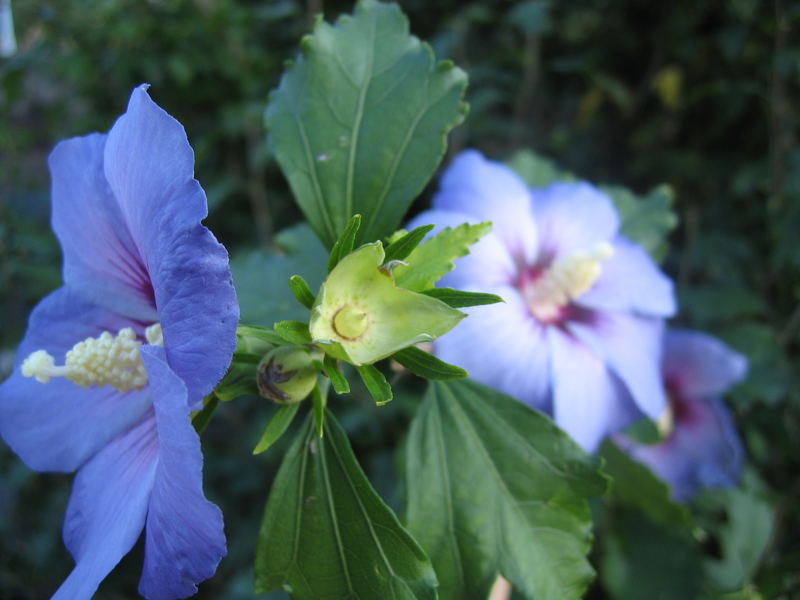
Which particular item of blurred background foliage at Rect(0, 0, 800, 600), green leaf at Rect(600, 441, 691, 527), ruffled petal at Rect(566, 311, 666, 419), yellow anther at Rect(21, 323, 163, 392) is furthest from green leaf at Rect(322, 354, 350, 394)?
blurred background foliage at Rect(0, 0, 800, 600)

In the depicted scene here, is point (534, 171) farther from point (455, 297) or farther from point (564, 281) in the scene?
point (455, 297)

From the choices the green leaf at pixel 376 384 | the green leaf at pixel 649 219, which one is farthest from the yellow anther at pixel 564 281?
the green leaf at pixel 376 384

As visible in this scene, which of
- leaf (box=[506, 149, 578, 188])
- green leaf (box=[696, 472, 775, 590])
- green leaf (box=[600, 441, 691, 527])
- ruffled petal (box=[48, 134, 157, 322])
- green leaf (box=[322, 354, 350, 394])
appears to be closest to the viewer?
green leaf (box=[322, 354, 350, 394])

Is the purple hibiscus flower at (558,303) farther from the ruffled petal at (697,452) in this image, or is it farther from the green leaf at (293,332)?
the ruffled petal at (697,452)

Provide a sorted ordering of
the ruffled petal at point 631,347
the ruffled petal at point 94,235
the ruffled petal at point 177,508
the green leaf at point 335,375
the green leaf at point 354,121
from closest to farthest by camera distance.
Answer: the ruffled petal at point 177,508 → the green leaf at point 335,375 → the ruffled petal at point 94,235 → the green leaf at point 354,121 → the ruffled petal at point 631,347

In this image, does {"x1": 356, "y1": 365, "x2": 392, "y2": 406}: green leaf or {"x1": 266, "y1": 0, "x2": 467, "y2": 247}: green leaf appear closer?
{"x1": 356, "y1": 365, "x2": 392, "y2": 406}: green leaf

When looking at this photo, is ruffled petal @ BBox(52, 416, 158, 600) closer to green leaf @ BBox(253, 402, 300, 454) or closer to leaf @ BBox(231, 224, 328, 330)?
green leaf @ BBox(253, 402, 300, 454)
